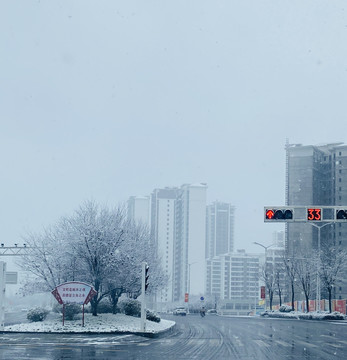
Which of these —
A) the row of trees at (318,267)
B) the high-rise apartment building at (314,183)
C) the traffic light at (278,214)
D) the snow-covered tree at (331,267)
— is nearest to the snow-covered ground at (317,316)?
the row of trees at (318,267)

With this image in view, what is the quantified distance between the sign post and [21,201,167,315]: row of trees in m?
2.78

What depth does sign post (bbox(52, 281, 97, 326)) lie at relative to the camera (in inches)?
1242

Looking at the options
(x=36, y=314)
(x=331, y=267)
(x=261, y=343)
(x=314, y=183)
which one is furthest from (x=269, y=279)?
(x=261, y=343)

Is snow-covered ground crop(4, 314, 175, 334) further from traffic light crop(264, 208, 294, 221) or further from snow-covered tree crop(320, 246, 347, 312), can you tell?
snow-covered tree crop(320, 246, 347, 312)

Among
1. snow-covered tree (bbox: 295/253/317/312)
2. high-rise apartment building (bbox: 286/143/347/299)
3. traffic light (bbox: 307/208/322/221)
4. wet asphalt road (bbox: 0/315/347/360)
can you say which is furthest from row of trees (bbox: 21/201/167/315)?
high-rise apartment building (bbox: 286/143/347/299)

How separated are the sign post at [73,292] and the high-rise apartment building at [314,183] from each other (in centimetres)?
11604

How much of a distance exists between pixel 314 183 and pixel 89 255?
122744mm

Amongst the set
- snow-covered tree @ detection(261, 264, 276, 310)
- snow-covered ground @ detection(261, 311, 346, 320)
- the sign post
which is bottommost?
snow-covered ground @ detection(261, 311, 346, 320)

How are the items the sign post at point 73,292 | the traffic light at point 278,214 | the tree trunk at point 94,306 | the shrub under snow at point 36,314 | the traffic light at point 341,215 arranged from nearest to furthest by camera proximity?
the traffic light at point 278,214 < the traffic light at point 341,215 < the sign post at point 73,292 < the shrub under snow at point 36,314 < the tree trunk at point 94,306

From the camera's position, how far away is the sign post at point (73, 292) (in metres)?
31.5

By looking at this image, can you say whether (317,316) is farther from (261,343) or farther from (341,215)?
(261,343)

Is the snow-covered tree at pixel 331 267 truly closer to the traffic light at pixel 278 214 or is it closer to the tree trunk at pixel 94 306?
the tree trunk at pixel 94 306

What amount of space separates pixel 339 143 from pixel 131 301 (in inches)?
5009

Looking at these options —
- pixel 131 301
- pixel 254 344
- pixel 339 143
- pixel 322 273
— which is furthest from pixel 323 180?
pixel 254 344
